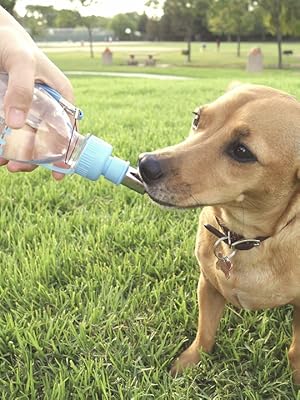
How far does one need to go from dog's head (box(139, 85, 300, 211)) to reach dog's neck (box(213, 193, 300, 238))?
43mm

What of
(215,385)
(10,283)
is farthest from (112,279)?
(215,385)

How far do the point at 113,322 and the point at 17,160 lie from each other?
2.73 feet

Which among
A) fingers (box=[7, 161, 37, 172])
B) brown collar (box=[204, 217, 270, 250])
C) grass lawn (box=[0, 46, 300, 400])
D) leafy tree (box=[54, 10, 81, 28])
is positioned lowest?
grass lawn (box=[0, 46, 300, 400])

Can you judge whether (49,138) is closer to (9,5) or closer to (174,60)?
(9,5)

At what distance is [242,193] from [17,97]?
95 cm

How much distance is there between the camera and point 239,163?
77.9 inches

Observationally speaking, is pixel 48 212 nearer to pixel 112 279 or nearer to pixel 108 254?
pixel 108 254

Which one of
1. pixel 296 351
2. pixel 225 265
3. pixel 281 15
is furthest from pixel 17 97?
pixel 281 15

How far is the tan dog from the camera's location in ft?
6.48

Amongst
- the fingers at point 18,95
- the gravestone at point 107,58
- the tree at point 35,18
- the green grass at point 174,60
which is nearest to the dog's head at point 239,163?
the fingers at point 18,95

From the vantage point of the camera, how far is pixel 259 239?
2.12 m

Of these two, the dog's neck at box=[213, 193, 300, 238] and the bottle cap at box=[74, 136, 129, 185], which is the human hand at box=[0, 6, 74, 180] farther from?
the dog's neck at box=[213, 193, 300, 238]

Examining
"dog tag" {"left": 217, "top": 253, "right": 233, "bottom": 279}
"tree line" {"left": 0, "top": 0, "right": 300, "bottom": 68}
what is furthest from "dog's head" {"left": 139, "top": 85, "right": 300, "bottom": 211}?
"tree line" {"left": 0, "top": 0, "right": 300, "bottom": 68}

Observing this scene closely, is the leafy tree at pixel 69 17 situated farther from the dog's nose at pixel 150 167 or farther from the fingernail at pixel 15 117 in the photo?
the fingernail at pixel 15 117
